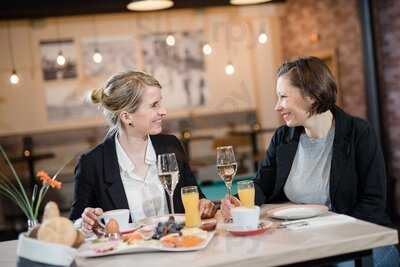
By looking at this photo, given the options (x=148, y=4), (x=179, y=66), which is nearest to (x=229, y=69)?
(x=179, y=66)

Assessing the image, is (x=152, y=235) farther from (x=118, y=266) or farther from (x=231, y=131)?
(x=231, y=131)

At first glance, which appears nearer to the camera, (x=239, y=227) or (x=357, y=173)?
(x=239, y=227)

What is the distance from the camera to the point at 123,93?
9.38ft

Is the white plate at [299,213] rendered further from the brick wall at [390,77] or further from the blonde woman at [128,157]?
the brick wall at [390,77]

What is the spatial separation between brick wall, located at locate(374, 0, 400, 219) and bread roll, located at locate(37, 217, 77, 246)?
194 inches

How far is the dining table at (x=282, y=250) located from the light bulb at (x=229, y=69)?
6.41 m

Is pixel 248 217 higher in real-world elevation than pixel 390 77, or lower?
lower

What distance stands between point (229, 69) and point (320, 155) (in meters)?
5.72

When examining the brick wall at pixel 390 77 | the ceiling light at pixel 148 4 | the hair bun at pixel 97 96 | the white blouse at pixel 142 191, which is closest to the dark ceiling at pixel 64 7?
the ceiling light at pixel 148 4

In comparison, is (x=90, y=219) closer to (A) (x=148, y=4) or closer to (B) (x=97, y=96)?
(B) (x=97, y=96)

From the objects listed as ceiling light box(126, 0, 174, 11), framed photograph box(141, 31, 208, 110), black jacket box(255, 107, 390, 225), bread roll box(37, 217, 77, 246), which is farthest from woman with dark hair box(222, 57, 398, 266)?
framed photograph box(141, 31, 208, 110)

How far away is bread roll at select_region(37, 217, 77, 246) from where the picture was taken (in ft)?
5.82

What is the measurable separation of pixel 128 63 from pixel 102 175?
20.1ft

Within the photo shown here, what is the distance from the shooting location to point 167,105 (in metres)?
8.94
